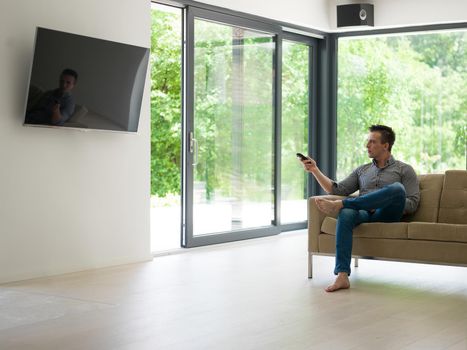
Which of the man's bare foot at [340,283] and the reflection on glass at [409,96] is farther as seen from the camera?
the reflection on glass at [409,96]

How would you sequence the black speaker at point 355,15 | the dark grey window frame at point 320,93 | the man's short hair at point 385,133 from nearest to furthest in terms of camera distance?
the man's short hair at point 385,133, the dark grey window frame at point 320,93, the black speaker at point 355,15

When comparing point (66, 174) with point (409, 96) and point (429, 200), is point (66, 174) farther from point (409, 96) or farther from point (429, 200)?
point (409, 96)

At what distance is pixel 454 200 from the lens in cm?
557

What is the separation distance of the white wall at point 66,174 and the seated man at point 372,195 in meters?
1.60

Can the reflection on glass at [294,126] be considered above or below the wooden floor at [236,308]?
above

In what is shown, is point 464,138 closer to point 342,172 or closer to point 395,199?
point 342,172

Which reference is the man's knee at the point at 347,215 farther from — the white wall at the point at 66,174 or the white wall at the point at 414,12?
the white wall at the point at 414,12

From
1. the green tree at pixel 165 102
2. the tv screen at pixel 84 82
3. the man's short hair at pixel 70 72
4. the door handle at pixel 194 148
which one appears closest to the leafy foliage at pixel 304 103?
the door handle at pixel 194 148

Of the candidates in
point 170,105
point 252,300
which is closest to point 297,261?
point 252,300

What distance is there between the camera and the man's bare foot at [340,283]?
5.14 m

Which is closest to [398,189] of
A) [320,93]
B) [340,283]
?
[340,283]

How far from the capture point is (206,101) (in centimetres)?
754

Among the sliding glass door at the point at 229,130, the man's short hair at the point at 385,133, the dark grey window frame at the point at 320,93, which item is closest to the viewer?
the man's short hair at the point at 385,133

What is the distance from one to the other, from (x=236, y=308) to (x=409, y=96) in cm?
512
